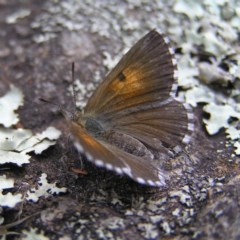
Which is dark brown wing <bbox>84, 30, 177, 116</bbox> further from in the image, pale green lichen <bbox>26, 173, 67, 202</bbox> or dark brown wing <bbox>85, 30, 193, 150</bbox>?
pale green lichen <bbox>26, 173, 67, 202</bbox>

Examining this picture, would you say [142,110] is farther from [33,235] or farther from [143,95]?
[33,235]

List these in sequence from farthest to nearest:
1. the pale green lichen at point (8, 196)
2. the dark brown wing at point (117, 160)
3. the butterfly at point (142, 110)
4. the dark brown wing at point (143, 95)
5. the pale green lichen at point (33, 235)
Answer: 1. the dark brown wing at point (143, 95)
2. the butterfly at point (142, 110)
3. the pale green lichen at point (8, 196)
4. the pale green lichen at point (33, 235)
5. the dark brown wing at point (117, 160)

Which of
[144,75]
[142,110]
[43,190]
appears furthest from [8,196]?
[144,75]

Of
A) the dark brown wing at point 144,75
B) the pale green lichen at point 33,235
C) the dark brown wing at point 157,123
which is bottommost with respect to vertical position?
the pale green lichen at point 33,235

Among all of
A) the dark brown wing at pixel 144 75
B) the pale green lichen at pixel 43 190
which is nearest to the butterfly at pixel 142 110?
the dark brown wing at pixel 144 75

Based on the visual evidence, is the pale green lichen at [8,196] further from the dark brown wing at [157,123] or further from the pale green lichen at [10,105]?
the dark brown wing at [157,123]

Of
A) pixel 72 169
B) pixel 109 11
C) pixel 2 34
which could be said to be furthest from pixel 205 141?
pixel 2 34

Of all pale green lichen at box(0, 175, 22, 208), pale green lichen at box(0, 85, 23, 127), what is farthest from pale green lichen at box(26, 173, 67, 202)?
pale green lichen at box(0, 85, 23, 127)
